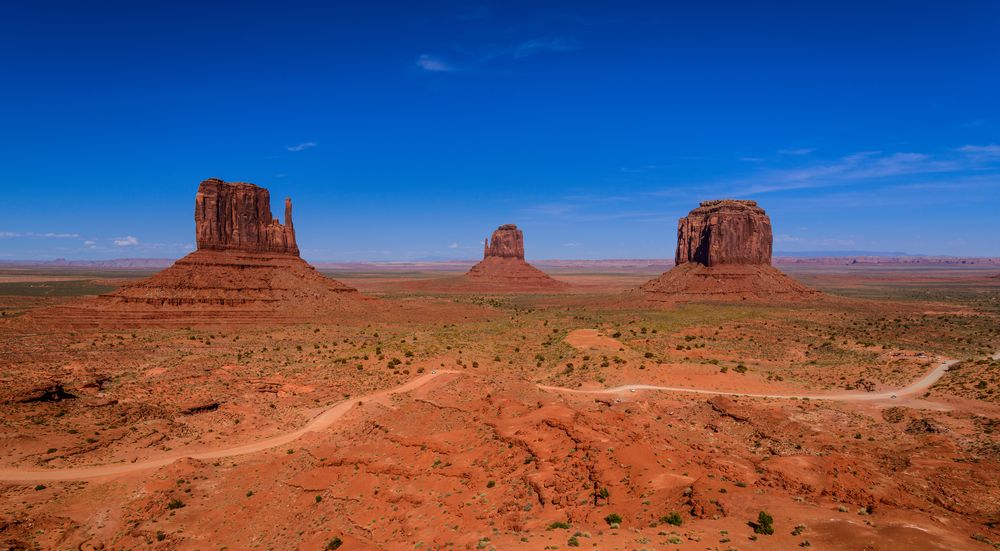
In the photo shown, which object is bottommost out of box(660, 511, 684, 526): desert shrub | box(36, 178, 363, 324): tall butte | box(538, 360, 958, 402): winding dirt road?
box(538, 360, 958, 402): winding dirt road

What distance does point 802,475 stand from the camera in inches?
819

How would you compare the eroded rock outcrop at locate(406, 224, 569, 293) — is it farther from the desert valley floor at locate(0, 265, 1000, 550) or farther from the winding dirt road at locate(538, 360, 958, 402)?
the winding dirt road at locate(538, 360, 958, 402)

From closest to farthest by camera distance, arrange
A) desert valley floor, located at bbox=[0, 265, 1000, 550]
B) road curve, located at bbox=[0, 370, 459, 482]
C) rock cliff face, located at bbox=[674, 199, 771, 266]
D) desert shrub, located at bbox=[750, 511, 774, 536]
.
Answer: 1. desert shrub, located at bbox=[750, 511, 774, 536]
2. desert valley floor, located at bbox=[0, 265, 1000, 550]
3. road curve, located at bbox=[0, 370, 459, 482]
4. rock cliff face, located at bbox=[674, 199, 771, 266]

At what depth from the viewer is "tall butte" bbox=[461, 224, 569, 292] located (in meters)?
178

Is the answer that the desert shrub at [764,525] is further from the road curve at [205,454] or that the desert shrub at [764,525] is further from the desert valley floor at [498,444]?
the road curve at [205,454]

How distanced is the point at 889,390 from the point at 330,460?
40.9 meters

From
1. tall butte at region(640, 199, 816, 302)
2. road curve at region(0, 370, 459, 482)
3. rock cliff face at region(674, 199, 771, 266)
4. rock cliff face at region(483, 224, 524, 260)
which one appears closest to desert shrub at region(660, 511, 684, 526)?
road curve at region(0, 370, 459, 482)

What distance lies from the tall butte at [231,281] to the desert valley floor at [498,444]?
14.7 meters

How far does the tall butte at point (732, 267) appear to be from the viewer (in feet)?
337

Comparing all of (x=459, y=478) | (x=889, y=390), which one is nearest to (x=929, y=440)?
(x=889, y=390)

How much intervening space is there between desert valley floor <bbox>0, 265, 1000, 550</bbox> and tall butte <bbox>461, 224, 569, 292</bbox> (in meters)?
121

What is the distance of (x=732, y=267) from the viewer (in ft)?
357

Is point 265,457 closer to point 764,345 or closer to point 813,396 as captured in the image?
point 813,396

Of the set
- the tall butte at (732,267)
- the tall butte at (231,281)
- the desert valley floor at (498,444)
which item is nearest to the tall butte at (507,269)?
the tall butte at (732,267)
